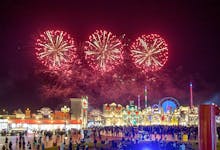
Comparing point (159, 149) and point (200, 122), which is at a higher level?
point (200, 122)

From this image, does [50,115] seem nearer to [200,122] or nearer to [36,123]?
[36,123]

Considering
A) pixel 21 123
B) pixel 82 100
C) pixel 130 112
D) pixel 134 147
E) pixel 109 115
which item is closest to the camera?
pixel 134 147

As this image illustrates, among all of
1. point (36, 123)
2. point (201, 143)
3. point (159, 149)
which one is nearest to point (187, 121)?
point (36, 123)

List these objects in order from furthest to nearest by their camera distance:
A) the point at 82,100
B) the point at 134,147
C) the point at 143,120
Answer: the point at 143,120
the point at 82,100
the point at 134,147

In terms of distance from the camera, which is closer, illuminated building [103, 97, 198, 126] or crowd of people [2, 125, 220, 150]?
crowd of people [2, 125, 220, 150]

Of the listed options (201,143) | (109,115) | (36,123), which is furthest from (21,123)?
(201,143)

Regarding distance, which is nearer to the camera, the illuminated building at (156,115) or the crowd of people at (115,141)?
the crowd of people at (115,141)

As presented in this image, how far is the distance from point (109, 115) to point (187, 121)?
3434 centimetres

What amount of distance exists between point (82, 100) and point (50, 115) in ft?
31.0

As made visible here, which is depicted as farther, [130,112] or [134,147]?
[130,112]

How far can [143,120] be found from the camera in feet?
388

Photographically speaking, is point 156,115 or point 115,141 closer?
point 115,141

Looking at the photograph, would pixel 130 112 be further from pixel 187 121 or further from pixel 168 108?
pixel 187 121

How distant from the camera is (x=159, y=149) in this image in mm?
22344
